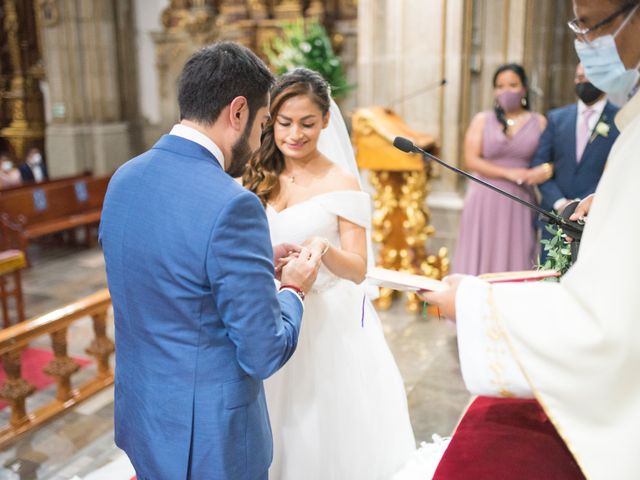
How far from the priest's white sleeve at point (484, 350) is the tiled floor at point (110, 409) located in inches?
80.6

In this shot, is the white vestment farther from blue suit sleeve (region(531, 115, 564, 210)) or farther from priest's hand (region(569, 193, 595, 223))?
blue suit sleeve (region(531, 115, 564, 210))

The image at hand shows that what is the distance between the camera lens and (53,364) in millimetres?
3850

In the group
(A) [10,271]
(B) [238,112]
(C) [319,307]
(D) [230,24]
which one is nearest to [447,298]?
(B) [238,112]

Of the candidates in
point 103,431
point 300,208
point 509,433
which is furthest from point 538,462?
point 103,431

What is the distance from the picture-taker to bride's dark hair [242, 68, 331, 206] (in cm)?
243

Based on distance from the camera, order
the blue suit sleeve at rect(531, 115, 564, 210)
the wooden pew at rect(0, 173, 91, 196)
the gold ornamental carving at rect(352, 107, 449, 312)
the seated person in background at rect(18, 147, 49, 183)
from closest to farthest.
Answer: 1. the blue suit sleeve at rect(531, 115, 564, 210)
2. the gold ornamental carving at rect(352, 107, 449, 312)
3. the wooden pew at rect(0, 173, 91, 196)
4. the seated person in background at rect(18, 147, 49, 183)

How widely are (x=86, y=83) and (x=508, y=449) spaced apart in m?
10.6

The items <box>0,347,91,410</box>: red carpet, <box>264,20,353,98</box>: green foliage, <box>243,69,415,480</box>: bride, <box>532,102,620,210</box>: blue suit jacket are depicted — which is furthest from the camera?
<box>264,20,353,98</box>: green foliage

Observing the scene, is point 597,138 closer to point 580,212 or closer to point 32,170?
point 580,212

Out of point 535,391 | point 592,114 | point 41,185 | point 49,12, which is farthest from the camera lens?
point 49,12

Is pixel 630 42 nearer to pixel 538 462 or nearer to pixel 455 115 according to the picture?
pixel 538 462

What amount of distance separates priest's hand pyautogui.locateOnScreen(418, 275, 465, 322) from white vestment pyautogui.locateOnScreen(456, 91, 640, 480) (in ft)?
0.47

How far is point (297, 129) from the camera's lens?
2.45 metres

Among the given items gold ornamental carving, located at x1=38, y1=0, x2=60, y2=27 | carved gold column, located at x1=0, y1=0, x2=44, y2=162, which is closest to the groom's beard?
gold ornamental carving, located at x1=38, y1=0, x2=60, y2=27
